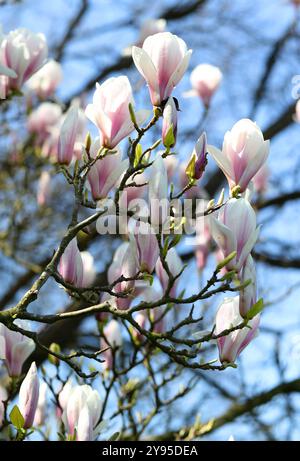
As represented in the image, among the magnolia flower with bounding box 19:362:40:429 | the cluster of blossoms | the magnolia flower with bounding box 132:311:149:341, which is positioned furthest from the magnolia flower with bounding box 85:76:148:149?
the magnolia flower with bounding box 132:311:149:341

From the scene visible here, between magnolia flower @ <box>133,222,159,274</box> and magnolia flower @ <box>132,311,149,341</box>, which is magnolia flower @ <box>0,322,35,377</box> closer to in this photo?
magnolia flower @ <box>133,222,159,274</box>

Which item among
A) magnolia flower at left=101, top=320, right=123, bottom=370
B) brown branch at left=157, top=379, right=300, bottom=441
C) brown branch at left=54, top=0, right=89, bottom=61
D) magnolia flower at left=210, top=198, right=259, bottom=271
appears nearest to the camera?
magnolia flower at left=210, top=198, right=259, bottom=271

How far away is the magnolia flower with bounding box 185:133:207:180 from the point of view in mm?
1810

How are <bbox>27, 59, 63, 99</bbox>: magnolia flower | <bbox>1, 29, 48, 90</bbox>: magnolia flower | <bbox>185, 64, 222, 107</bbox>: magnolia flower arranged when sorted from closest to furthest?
<bbox>1, 29, 48, 90</bbox>: magnolia flower
<bbox>185, 64, 222, 107</bbox>: magnolia flower
<bbox>27, 59, 63, 99</bbox>: magnolia flower

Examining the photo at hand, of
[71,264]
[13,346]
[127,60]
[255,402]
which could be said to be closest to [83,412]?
[13,346]

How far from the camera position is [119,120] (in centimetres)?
190

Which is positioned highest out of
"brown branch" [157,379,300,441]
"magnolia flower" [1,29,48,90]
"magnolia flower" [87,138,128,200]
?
"magnolia flower" [1,29,48,90]

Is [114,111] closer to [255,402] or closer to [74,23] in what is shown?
[255,402]

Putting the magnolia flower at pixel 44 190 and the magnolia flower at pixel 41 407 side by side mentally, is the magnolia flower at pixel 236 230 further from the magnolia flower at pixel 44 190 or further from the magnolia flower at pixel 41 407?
the magnolia flower at pixel 44 190

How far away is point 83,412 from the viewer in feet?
6.56

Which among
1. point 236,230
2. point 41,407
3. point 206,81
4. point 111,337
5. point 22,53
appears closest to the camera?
point 236,230

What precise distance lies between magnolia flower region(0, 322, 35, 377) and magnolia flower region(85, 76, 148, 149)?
1.79ft

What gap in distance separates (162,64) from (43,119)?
7.82 feet
